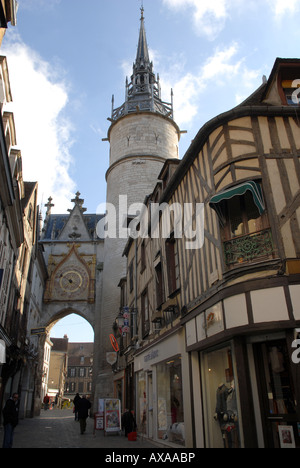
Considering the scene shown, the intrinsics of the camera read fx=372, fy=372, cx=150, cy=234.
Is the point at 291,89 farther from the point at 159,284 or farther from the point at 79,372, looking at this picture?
the point at 79,372

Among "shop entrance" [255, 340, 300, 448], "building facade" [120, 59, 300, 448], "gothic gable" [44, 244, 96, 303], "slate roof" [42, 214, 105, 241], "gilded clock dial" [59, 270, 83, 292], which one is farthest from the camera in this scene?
"slate roof" [42, 214, 105, 241]

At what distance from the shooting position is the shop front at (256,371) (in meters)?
4.73

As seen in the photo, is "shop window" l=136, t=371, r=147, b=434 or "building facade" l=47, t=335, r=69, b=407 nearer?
"shop window" l=136, t=371, r=147, b=434

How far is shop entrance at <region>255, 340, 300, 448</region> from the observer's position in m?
4.64

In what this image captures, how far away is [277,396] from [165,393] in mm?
3635

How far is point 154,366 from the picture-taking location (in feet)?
29.0

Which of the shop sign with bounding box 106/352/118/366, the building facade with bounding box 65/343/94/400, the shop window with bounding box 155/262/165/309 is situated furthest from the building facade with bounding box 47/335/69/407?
the shop window with bounding box 155/262/165/309

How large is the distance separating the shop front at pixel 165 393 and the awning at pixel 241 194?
9.19ft

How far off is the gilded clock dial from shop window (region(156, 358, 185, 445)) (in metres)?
15.6

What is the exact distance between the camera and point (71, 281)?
23469mm

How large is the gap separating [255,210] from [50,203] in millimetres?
25033

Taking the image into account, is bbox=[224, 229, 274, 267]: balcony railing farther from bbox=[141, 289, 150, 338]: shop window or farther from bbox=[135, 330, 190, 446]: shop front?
bbox=[141, 289, 150, 338]: shop window
